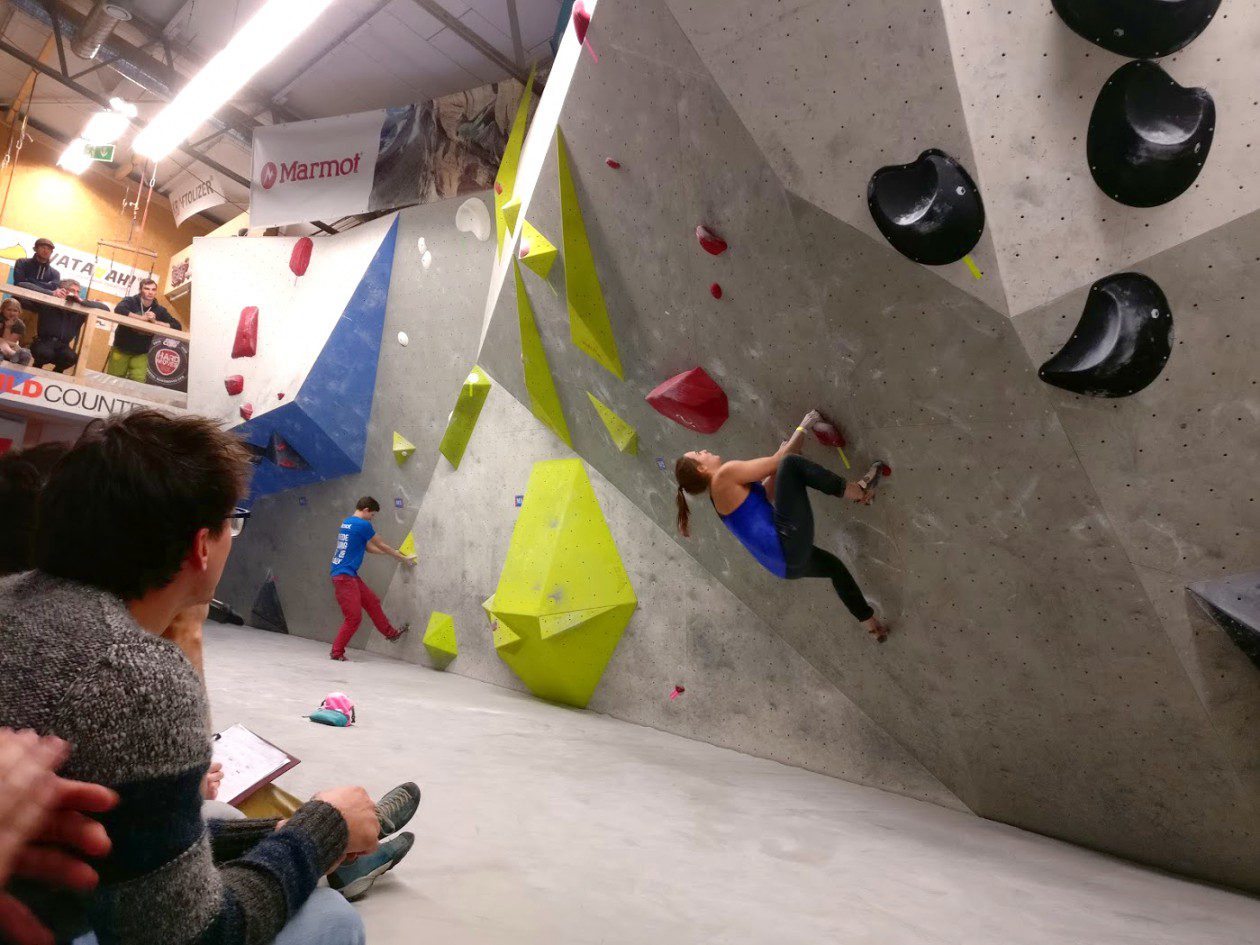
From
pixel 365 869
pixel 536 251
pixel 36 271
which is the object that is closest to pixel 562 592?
pixel 536 251

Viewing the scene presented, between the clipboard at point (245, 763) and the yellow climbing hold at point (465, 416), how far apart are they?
4.26m

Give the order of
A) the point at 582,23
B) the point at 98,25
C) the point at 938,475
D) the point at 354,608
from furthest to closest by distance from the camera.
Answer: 1. the point at 98,25
2. the point at 354,608
3. the point at 582,23
4. the point at 938,475

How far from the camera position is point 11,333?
25.8 feet

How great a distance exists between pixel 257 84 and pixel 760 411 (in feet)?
21.7

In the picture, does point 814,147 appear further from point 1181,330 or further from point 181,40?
point 181,40

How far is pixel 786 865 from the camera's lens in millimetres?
2488

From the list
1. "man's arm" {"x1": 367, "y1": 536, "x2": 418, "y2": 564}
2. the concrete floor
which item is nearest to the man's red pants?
"man's arm" {"x1": 367, "y1": 536, "x2": 418, "y2": 564}

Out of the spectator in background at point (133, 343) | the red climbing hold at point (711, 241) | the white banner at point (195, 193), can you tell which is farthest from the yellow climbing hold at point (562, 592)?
the white banner at point (195, 193)

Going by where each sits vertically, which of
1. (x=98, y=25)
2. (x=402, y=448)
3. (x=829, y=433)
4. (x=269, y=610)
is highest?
(x=98, y=25)

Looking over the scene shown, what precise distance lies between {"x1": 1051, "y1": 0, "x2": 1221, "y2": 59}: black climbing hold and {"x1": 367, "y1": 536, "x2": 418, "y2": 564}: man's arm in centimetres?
574

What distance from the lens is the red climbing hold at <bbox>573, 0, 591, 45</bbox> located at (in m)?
3.52

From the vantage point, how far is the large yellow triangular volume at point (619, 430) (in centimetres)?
469

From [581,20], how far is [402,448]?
4.12 m

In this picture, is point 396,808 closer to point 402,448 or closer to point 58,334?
point 402,448
